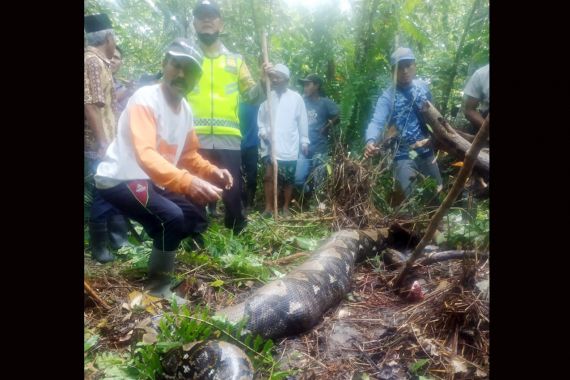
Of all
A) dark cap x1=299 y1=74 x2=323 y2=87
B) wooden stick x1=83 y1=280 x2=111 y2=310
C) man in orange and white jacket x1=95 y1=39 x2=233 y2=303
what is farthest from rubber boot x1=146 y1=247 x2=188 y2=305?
dark cap x1=299 y1=74 x2=323 y2=87

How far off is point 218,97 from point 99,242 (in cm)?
98

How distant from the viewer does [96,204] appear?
1743 millimetres

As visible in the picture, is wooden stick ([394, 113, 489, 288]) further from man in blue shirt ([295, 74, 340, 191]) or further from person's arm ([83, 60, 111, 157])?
man in blue shirt ([295, 74, 340, 191])

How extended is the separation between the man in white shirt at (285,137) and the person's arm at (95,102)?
1364 mm

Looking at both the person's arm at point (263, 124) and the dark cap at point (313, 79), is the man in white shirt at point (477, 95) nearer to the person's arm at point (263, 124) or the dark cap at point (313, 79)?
the person's arm at point (263, 124)

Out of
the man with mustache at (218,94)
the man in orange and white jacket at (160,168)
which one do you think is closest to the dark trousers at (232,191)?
the man with mustache at (218,94)

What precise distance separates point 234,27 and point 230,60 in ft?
0.61

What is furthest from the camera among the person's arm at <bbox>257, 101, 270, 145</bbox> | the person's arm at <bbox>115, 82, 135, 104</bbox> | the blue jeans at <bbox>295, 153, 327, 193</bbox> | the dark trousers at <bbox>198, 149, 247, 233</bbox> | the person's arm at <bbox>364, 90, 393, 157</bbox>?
the blue jeans at <bbox>295, 153, 327, 193</bbox>

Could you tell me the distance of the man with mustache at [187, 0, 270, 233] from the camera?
2008 mm

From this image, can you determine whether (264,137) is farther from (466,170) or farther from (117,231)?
(466,170)

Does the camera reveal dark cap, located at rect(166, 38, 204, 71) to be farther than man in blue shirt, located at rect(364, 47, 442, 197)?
No

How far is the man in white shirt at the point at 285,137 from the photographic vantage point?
2.92 meters

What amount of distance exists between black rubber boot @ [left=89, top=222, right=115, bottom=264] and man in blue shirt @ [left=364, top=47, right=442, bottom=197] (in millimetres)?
1785
